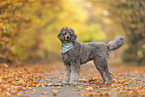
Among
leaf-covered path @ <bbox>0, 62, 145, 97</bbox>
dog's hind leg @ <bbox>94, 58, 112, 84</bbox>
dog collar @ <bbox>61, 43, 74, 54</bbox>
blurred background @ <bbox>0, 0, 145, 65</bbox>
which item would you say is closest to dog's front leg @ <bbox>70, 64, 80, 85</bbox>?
leaf-covered path @ <bbox>0, 62, 145, 97</bbox>

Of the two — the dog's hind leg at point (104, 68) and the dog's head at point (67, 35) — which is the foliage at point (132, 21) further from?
the dog's head at point (67, 35)

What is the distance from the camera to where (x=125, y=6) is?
72.6ft

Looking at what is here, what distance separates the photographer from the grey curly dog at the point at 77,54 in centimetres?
782

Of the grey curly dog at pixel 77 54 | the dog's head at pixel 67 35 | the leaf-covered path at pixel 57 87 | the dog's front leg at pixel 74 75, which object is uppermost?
the dog's head at pixel 67 35

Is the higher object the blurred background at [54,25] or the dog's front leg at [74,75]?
the blurred background at [54,25]

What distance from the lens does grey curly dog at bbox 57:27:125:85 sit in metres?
7.82

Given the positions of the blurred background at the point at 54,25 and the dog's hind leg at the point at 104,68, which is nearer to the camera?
the dog's hind leg at the point at 104,68

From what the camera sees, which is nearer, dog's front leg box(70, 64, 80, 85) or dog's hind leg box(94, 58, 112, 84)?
dog's front leg box(70, 64, 80, 85)

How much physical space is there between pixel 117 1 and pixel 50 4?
834 centimetres

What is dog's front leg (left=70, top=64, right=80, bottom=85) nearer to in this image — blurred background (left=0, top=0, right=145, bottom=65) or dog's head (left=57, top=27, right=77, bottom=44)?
dog's head (left=57, top=27, right=77, bottom=44)

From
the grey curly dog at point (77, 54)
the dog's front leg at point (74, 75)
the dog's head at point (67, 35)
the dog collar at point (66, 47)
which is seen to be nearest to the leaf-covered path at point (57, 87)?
the dog's front leg at point (74, 75)

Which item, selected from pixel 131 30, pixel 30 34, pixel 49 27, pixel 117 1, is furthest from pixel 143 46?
pixel 49 27

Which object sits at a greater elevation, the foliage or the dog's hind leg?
the foliage

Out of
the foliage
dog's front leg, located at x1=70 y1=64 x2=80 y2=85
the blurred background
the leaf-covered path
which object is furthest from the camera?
the foliage
